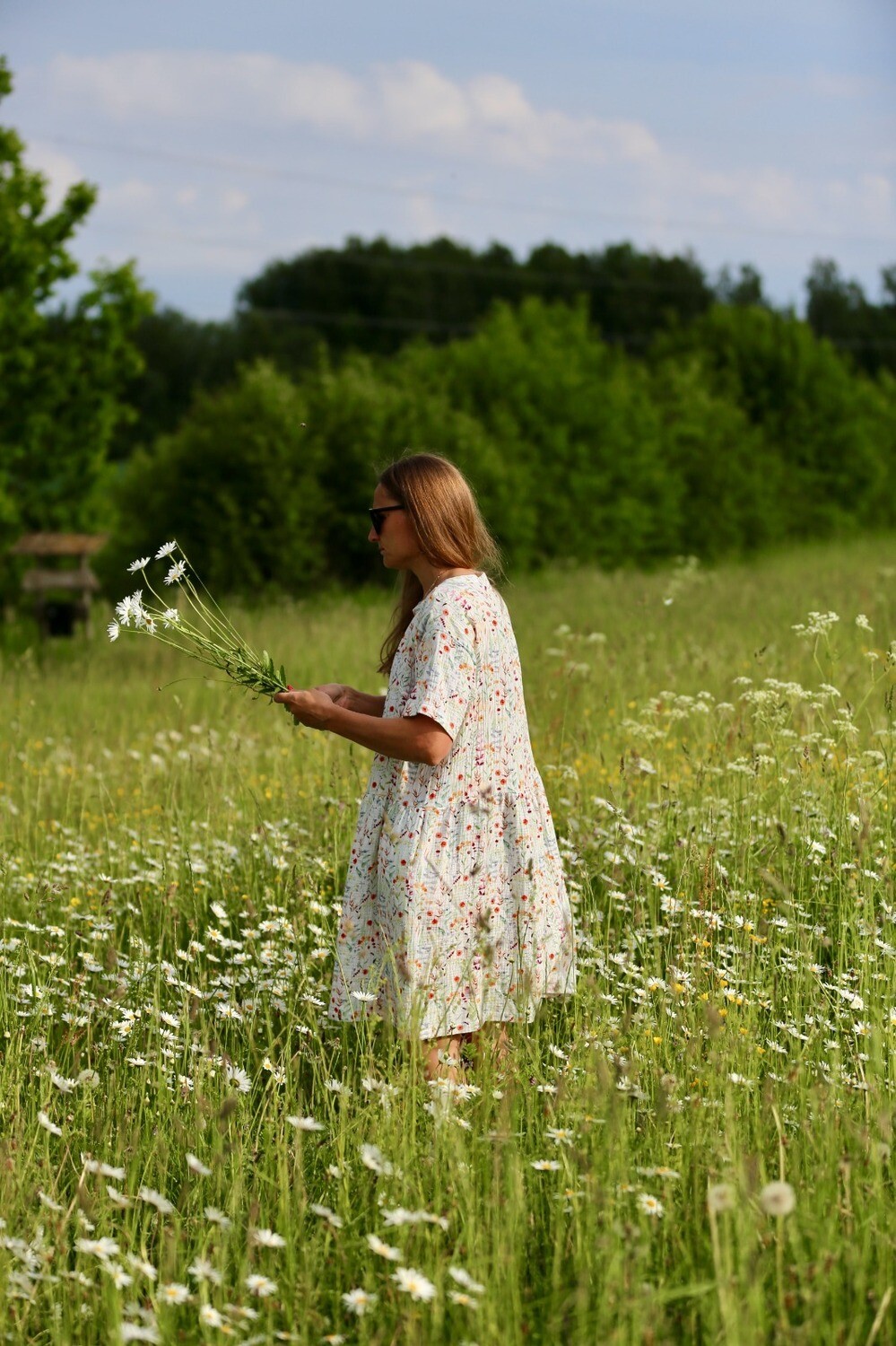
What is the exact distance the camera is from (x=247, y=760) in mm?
6324

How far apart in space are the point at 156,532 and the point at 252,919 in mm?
15390

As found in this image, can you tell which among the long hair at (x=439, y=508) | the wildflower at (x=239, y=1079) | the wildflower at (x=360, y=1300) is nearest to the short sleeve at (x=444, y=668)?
the long hair at (x=439, y=508)

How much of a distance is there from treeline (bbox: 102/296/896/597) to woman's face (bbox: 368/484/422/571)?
9586 mm

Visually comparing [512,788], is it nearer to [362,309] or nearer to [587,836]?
[587,836]

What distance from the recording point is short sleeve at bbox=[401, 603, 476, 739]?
3174 millimetres

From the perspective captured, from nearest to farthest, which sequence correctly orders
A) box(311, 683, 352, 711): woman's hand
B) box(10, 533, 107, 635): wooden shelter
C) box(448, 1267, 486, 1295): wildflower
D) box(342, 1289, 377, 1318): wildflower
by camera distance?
box(448, 1267, 486, 1295): wildflower, box(342, 1289, 377, 1318): wildflower, box(311, 683, 352, 711): woman's hand, box(10, 533, 107, 635): wooden shelter

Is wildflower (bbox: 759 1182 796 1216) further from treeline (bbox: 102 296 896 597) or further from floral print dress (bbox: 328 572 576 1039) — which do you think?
treeline (bbox: 102 296 896 597)

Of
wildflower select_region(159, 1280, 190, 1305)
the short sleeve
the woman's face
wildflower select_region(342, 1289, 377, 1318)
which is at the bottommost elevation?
wildflower select_region(342, 1289, 377, 1318)

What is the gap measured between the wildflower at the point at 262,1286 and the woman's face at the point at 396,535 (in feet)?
5.82

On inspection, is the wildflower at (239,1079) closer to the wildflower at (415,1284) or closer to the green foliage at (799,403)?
the wildflower at (415,1284)

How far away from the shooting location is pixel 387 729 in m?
3.19

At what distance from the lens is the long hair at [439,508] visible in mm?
3355

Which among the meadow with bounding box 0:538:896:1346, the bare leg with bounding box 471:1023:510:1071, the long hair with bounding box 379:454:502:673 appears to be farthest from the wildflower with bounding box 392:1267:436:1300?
the long hair with bounding box 379:454:502:673

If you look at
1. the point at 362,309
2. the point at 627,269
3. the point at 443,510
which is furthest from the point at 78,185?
the point at 627,269
